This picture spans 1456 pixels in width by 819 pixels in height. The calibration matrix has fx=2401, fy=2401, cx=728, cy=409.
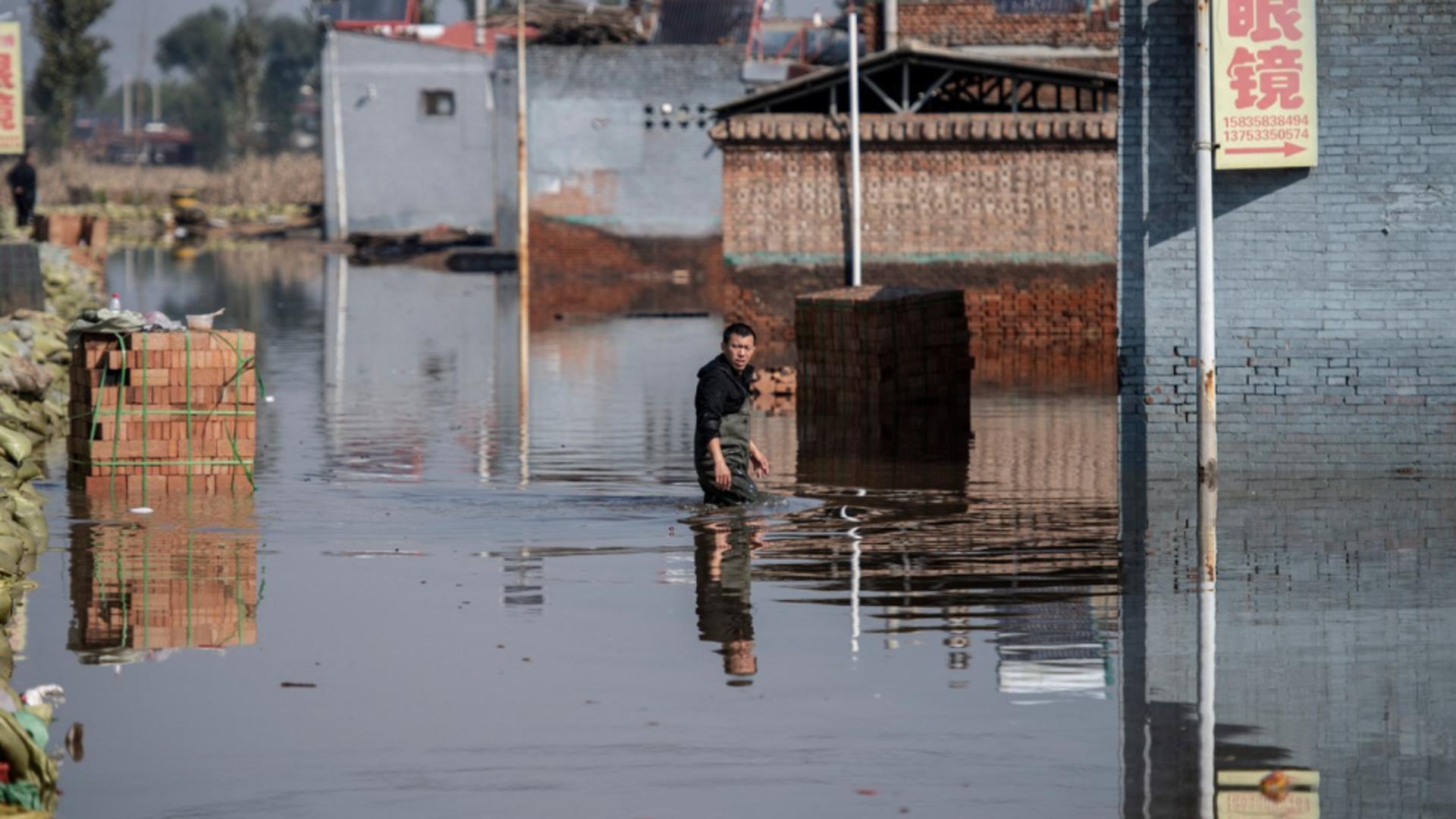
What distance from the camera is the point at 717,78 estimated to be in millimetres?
50250

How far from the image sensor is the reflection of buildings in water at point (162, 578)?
1047 centimetres

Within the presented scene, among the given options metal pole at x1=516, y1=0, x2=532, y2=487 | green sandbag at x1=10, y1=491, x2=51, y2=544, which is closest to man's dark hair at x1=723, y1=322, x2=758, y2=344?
green sandbag at x1=10, y1=491, x2=51, y2=544

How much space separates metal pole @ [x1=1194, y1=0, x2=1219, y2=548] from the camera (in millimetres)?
15047

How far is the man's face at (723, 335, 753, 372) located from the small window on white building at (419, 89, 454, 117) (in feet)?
164

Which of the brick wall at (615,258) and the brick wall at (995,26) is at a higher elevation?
the brick wall at (995,26)

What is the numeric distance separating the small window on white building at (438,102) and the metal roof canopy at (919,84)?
26.3m

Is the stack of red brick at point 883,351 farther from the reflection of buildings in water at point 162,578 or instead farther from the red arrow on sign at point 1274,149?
the reflection of buildings in water at point 162,578

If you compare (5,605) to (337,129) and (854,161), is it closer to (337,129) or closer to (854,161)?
(854,161)

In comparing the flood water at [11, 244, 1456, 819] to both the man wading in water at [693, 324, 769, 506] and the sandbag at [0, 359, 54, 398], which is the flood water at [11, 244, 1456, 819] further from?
the sandbag at [0, 359, 54, 398]

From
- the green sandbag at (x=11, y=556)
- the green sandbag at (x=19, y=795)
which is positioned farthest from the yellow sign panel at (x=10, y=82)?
the green sandbag at (x=19, y=795)

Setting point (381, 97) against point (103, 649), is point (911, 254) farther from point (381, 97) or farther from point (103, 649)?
point (381, 97)

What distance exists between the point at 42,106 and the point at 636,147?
200 feet

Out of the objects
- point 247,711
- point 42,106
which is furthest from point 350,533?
point 42,106

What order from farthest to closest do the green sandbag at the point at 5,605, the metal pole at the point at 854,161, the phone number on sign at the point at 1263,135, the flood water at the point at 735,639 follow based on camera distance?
the metal pole at the point at 854,161, the phone number on sign at the point at 1263,135, the green sandbag at the point at 5,605, the flood water at the point at 735,639
